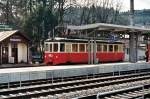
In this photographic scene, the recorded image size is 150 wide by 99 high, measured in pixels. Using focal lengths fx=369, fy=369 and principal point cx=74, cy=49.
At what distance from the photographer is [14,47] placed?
127ft

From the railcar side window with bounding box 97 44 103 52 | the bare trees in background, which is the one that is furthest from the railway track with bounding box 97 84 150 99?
the bare trees in background

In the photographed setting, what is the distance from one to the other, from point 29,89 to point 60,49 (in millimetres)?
17119

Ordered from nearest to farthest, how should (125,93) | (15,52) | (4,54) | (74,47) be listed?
1. (125,93)
2. (74,47)
3. (4,54)
4. (15,52)

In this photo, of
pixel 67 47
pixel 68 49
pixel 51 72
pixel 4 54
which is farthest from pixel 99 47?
pixel 51 72

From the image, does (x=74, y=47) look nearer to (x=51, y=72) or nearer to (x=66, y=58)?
(x=66, y=58)

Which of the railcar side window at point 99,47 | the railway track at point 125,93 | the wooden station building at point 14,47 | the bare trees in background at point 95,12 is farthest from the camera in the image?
the bare trees in background at point 95,12

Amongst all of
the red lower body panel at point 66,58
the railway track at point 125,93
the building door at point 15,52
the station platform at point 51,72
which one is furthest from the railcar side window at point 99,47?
the railway track at point 125,93

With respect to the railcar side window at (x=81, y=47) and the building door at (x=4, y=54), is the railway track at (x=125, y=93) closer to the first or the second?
the railcar side window at (x=81, y=47)

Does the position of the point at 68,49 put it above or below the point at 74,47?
below

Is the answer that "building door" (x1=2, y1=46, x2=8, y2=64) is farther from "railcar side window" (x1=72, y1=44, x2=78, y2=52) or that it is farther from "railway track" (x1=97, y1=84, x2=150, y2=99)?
"railway track" (x1=97, y1=84, x2=150, y2=99)

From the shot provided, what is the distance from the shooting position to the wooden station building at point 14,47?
3731 centimetres

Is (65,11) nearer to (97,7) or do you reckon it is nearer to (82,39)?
(97,7)

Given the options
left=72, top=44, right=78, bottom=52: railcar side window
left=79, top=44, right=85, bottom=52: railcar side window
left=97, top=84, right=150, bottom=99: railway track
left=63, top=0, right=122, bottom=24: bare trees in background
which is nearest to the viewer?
left=97, top=84, right=150, bottom=99: railway track

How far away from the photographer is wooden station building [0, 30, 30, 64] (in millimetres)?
37312
